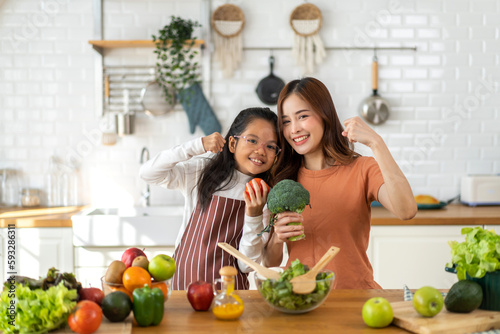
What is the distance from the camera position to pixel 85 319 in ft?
4.03

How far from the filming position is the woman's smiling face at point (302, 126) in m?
1.93

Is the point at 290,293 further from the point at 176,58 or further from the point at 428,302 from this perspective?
the point at 176,58

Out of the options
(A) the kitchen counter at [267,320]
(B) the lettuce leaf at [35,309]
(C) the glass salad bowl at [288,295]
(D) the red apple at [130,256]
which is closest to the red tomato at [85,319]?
(B) the lettuce leaf at [35,309]

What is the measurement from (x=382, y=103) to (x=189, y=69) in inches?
56.1

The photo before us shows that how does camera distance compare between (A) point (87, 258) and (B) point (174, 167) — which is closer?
(B) point (174, 167)

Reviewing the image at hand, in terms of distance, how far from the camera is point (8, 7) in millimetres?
3645

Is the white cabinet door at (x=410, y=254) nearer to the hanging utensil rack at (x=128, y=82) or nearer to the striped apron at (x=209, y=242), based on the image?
the striped apron at (x=209, y=242)

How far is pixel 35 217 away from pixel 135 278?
205cm

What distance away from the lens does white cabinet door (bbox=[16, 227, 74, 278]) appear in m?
3.07

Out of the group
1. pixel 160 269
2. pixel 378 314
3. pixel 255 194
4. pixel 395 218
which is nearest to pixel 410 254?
pixel 395 218

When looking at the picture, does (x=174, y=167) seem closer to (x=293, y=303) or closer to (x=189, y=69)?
(x=293, y=303)

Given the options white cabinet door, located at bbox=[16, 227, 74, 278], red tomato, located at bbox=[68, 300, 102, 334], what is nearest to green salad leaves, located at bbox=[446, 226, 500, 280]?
red tomato, located at bbox=[68, 300, 102, 334]

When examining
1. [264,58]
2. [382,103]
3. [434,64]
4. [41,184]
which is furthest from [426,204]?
[41,184]

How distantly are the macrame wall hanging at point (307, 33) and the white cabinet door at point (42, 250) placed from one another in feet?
6.58
